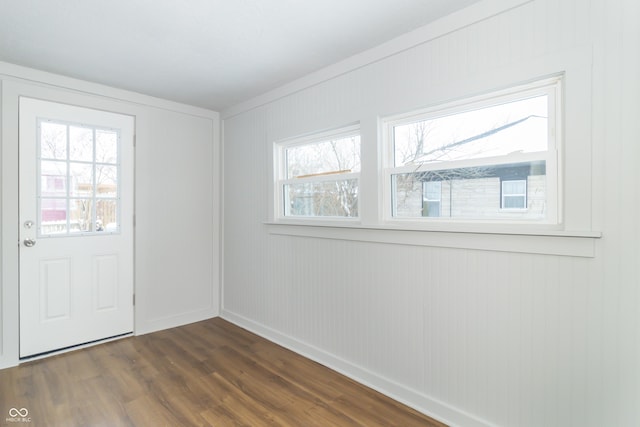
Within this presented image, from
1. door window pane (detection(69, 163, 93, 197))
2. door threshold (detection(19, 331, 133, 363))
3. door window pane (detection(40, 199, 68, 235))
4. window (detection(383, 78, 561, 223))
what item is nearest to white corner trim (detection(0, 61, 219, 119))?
Result: door window pane (detection(69, 163, 93, 197))

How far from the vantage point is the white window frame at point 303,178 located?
2.68m

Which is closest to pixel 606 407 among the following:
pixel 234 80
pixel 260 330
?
pixel 260 330

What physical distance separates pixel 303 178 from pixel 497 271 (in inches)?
71.0

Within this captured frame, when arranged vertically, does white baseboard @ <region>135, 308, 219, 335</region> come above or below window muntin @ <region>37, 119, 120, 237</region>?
below

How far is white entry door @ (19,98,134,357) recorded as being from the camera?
2.80 metres

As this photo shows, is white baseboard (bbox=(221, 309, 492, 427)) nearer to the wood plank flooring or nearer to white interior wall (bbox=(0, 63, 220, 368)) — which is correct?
the wood plank flooring

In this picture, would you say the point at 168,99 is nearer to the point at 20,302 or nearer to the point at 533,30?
the point at 20,302

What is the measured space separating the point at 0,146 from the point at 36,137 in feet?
0.82

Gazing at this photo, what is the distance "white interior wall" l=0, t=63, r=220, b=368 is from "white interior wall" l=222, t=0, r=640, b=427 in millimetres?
1465

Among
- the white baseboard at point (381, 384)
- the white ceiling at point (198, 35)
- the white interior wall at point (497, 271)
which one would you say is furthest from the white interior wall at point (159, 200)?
the white interior wall at point (497, 271)

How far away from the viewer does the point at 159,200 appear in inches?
141

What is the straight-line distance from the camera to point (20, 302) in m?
2.75

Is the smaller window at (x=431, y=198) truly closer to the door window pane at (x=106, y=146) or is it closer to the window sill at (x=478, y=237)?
the window sill at (x=478, y=237)

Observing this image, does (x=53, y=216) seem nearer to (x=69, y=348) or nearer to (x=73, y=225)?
(x=73, y=225)
